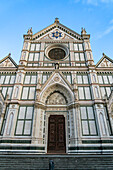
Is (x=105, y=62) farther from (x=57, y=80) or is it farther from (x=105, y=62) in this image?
(x=57, y=80)

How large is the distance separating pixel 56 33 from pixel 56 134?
16021 mm

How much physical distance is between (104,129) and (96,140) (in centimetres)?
131

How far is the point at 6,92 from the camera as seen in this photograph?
1419 centimetres

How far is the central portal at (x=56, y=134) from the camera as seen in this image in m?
11.6

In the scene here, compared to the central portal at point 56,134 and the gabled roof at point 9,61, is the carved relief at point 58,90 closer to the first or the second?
the central portal at point 56,134

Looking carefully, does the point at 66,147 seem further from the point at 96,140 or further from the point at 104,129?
the point at 104,129

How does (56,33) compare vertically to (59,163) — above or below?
above

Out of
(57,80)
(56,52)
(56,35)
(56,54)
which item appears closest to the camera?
(57,80)

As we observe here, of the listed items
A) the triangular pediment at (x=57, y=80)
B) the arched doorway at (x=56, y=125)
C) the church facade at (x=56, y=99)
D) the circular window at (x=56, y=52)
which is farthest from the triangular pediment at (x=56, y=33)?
the arched doorway at (x=56, y=125)

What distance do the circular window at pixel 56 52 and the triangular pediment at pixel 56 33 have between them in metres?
1.77

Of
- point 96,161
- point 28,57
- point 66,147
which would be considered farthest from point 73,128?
point 28,57

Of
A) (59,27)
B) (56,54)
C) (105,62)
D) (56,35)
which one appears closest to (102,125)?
(105,62)

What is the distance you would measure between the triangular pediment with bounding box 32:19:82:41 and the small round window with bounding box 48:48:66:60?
239 cm

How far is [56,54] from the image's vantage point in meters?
18.3
